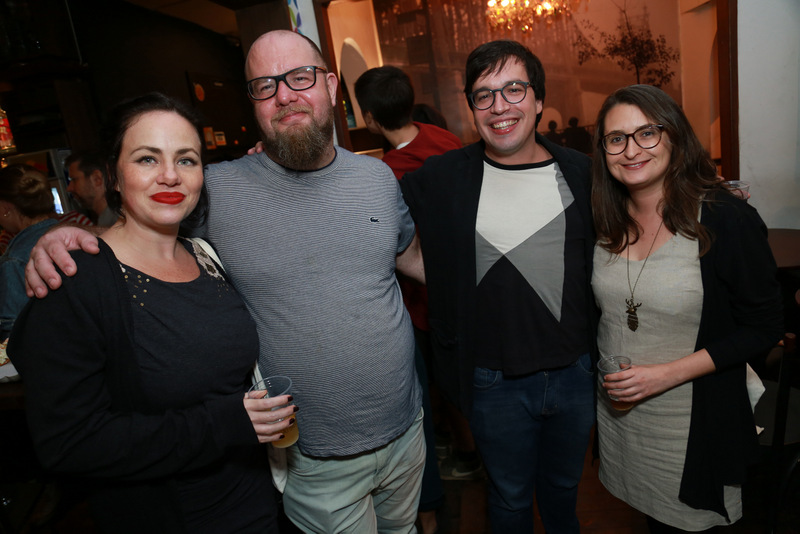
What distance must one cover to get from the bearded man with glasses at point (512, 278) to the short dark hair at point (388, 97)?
103 cm

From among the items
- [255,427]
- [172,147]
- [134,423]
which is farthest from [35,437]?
[172,147]

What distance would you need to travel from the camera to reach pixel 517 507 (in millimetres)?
1729

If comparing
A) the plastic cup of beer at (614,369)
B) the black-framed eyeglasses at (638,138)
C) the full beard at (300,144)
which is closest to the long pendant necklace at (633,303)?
the plastic cup of beer at (614,369)

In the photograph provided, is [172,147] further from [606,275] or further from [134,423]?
[606,275]

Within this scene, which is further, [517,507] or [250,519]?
[517,507]

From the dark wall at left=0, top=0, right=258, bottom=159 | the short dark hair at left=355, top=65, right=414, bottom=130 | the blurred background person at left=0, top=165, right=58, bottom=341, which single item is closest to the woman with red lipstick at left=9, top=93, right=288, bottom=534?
the short dark hair at left=355, top=65, right=414, bottom=130

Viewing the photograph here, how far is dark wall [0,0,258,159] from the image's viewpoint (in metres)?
4.50

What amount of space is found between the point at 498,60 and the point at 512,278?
69 cm

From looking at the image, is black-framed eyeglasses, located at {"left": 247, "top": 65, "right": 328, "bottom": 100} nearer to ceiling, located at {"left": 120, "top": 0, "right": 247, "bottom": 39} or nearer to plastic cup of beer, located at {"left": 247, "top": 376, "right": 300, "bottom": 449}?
plastic cup of beer, located at {"left": 247, "top": 376, "right": 300, "bottom": 449}

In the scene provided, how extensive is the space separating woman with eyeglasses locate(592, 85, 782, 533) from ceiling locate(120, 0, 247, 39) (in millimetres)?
4678

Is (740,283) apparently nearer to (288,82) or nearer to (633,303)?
(633,303)

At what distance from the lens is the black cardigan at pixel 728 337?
4.37 ft

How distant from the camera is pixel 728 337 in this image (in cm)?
139

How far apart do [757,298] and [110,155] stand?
5.56ft
